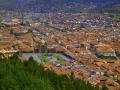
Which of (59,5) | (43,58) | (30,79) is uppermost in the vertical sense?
(30,79)

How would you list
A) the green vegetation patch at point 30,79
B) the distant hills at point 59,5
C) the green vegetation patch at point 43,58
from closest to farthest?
the green vegetation patch at point 30,79 → the green vegetation patch at point 43,58 → the distant hills at point 59,5

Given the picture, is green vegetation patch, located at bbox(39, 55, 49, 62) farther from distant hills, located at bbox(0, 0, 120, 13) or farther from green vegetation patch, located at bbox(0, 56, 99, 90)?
distant hills, located at bbox(0, 0, 120, 13)

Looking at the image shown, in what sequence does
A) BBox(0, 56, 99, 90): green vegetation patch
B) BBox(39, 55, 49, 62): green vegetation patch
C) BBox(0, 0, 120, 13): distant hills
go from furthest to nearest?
BBox(0, 0, 120, 13): distant hills, BBox(39, 55, 49, 62): green vegetation patch, BBox(0, 56, 99, 90): green vegetation patch

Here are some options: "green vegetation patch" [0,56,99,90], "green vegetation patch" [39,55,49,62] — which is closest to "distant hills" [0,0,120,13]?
"green vegetation patch" [39,55,49,62]

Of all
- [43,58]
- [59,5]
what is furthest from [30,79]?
[59,5]

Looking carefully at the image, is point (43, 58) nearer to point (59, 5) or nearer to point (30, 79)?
point (30, 79)

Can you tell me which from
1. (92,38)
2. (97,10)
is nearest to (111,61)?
(92,38)

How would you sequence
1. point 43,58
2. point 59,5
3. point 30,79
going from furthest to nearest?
1. point 59,5
2. point 43,58
3. point 30,79

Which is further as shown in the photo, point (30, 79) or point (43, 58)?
point (43, 58)

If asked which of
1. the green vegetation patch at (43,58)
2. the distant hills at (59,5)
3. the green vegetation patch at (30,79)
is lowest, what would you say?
the distant hills at (59,5)

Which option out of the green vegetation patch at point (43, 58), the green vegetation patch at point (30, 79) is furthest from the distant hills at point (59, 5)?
the green vegetation patch at point (30, 79)

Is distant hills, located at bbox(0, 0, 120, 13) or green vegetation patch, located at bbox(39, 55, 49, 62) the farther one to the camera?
distant hills, located at bbox(0, 0, 120, 13)

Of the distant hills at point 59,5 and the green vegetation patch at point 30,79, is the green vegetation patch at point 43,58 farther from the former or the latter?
the distant hills at point 59,5
